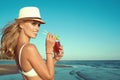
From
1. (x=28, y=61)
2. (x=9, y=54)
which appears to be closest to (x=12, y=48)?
(x=9, y=54)

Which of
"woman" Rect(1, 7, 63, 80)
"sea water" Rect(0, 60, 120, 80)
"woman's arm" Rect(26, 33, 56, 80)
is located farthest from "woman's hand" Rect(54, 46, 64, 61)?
"sea water" Rect(0, 60, 120, 80)

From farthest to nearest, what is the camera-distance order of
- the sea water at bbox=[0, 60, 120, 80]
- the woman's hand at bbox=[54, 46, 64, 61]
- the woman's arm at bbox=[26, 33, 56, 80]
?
the sea water at bbox=[0, 60, 120, 80]
the woman's hand at bbox=[54, 46, 64, 61]
the woman's arm at bbox=[26, 33, 56, 80]

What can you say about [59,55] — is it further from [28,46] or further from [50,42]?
[28,46]

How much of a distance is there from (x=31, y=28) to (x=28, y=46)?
299mm

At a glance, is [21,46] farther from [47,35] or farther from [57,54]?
[57,54]

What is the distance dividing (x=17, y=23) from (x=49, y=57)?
549mm

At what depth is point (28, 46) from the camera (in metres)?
2.87

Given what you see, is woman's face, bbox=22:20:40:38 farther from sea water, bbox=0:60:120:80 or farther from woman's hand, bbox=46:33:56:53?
sea water, bbox=0:60:120:80

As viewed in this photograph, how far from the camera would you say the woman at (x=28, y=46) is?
112 inches

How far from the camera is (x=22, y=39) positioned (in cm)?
306

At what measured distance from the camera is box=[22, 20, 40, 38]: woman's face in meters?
3.09

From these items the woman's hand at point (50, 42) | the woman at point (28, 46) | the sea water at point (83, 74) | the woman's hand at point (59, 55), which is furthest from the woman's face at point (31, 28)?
the sea water at point (83, 74)

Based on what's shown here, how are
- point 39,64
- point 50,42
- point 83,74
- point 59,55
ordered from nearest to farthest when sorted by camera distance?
point 39,64
point 50,42
point 59,55
point 83,74

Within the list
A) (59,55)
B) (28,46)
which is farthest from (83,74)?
(28,46)
